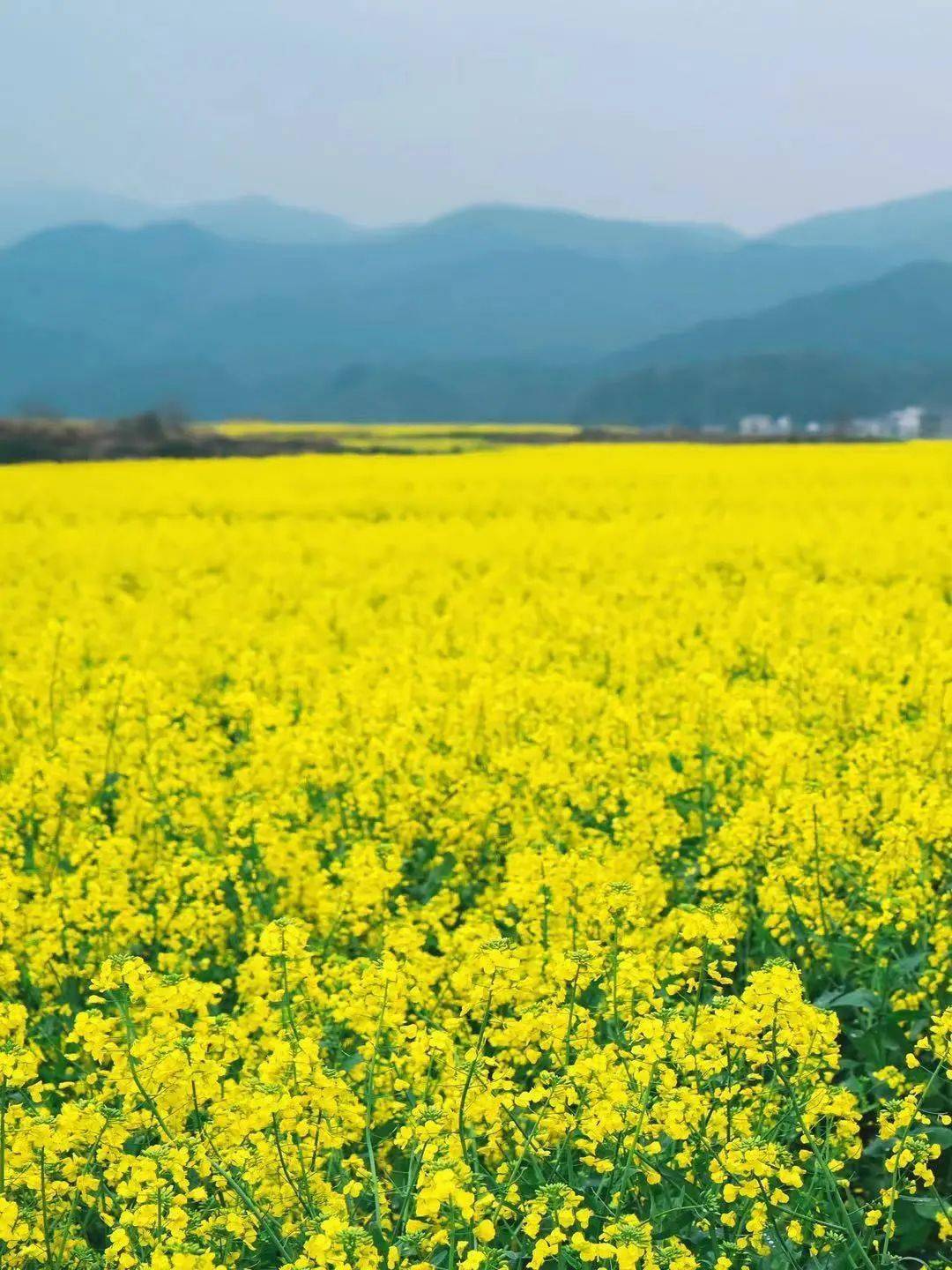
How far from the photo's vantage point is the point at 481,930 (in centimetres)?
365

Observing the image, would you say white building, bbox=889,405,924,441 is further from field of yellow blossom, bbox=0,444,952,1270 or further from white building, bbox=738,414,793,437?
field of yellow blossom, bbox=0,444,952,1270

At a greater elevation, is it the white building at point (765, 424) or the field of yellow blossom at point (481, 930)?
the white building at point (765, 424)

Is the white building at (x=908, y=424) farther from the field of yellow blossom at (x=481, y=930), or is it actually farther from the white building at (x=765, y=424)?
the field of yellow blossom at (x=481, y=930)

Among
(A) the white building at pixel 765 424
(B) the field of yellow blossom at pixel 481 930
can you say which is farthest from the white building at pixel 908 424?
(B) the field of yellow blossom at pixel 481 930

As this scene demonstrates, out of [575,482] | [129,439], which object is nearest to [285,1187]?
[575,482]

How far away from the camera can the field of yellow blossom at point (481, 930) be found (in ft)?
8.71

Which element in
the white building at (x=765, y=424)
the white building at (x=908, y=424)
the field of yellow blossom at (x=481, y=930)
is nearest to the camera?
the field of yellow blossom at (x=481, y=930)

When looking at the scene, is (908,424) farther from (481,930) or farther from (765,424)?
(481,930)

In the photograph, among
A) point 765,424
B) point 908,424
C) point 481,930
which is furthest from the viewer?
point 765,424

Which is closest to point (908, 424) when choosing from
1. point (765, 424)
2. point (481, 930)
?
point (765, 424)

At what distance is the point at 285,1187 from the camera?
2.66 metres

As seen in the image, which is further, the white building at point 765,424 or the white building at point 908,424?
the white building at point 765,424

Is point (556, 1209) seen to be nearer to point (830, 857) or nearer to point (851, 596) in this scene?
point (830, 857)

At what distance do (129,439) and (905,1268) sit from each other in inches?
1471
